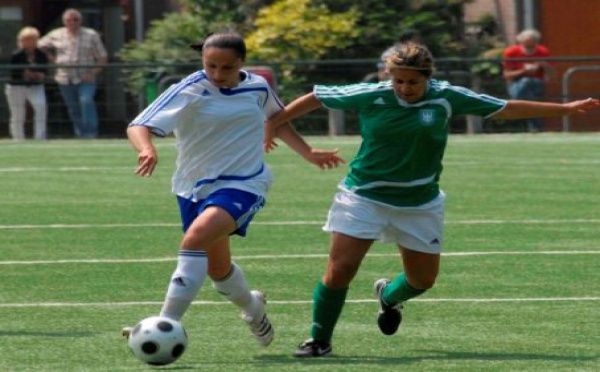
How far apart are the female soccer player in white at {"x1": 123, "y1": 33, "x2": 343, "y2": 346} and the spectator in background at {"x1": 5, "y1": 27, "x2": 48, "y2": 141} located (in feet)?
55.3

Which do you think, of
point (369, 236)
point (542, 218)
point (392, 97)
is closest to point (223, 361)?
point (369, 236)

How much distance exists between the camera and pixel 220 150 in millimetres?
8414

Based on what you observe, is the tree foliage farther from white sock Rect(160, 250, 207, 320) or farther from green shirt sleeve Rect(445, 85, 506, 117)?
white sock Rect(160, 250, 207, 320)

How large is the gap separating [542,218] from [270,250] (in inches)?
128

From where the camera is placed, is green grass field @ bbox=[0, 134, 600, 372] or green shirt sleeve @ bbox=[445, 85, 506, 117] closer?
green grass field @ bbox=[0, 134, 600, 372]

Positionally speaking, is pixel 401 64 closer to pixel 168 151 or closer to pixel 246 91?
pixel 246 91

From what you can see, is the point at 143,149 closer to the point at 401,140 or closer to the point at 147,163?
the point at 147,163

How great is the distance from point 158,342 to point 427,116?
1834 millimetres

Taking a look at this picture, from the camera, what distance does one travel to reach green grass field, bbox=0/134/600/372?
838 centimetres

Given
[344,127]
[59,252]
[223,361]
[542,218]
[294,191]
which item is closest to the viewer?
Result: [223,361]

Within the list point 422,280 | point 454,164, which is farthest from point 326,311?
point 454,164

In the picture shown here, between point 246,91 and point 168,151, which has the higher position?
point 246,91

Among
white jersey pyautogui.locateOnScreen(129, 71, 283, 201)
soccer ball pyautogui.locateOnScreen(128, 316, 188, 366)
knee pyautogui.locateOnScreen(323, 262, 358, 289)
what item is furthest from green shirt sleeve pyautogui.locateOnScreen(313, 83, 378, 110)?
soccer ball pyautogui.locateOnScreen(128, 316, 188, 366)

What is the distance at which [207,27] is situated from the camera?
30.2 metres
